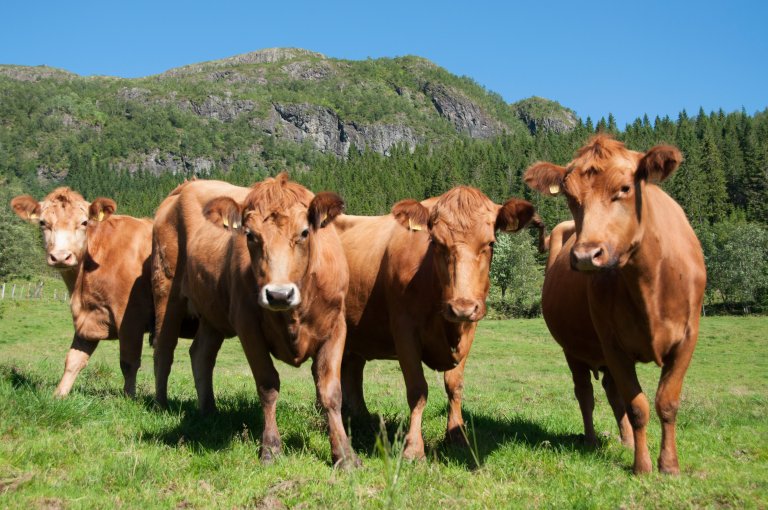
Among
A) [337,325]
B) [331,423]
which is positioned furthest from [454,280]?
[331,423]

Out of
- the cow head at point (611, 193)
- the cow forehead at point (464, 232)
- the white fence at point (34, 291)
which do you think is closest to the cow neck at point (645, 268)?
the cow head at point (611, 193)

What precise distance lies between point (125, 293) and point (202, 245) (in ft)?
7.16

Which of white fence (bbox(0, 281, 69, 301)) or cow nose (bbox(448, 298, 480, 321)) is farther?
white fence (bbox(0, 281, 69, 301))

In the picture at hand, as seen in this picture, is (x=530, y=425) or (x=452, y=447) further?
(x=530, y=425)

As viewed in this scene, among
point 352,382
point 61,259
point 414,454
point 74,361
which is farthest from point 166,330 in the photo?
point 414,454

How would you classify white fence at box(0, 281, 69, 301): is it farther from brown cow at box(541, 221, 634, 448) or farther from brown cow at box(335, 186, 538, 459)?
brown cow at box(541, 221, 634, 448)

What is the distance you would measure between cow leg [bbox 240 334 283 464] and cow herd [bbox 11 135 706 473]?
0.01m

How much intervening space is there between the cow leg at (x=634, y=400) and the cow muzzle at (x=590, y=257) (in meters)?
1.38

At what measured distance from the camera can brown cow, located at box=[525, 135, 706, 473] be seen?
5.95 m

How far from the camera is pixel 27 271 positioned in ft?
277

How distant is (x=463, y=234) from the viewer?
21.4ft

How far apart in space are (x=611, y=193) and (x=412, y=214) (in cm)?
205

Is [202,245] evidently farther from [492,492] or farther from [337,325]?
[492,492]

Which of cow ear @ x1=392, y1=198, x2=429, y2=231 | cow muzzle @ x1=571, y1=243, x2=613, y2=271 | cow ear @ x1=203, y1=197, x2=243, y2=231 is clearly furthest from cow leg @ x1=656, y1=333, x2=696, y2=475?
cow ear @ x1=203, y1=197, x2=243, y2=231
